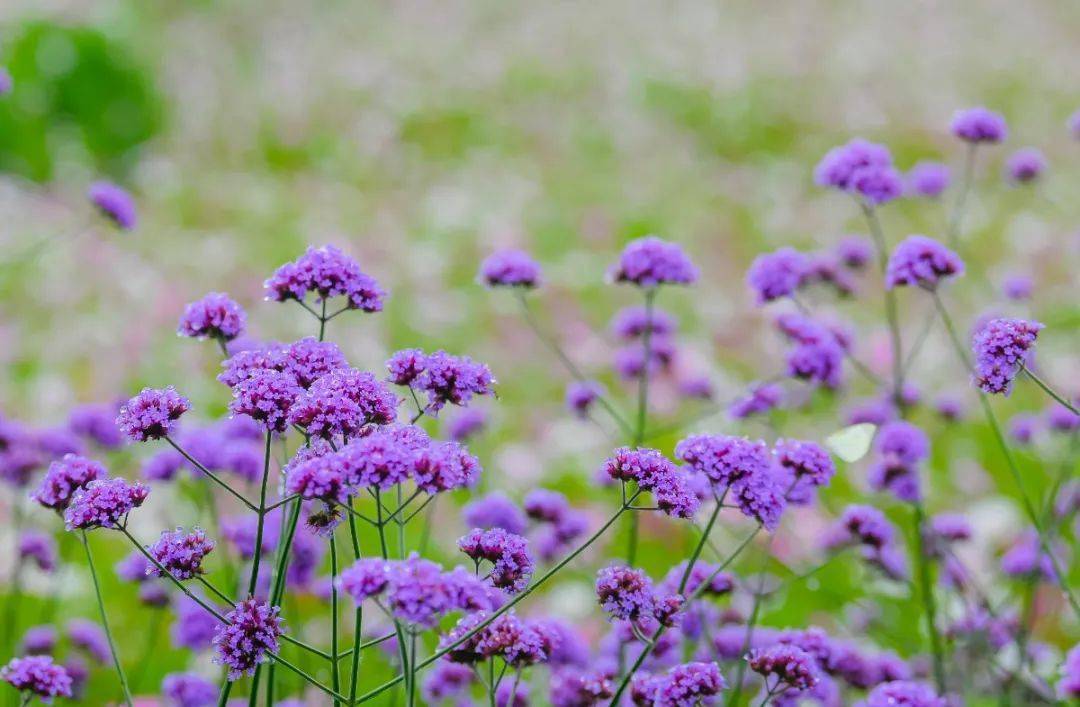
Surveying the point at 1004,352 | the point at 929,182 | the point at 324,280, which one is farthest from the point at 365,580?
the point at 929,182

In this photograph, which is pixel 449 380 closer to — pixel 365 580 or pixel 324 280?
pixel 324 280

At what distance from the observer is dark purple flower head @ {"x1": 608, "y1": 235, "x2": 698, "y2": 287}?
2.09m

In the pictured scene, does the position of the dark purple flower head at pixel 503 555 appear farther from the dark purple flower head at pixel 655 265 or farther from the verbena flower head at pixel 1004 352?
the dark purple flower head at pixel 655 265

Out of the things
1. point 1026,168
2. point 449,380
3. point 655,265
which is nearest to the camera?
point 449,380

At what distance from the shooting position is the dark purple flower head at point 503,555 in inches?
53.9

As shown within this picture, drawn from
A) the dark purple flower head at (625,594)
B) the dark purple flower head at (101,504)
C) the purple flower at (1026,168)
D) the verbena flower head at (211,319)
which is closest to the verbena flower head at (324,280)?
the verbena flower head at (211,319)

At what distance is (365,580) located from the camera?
1.10 m

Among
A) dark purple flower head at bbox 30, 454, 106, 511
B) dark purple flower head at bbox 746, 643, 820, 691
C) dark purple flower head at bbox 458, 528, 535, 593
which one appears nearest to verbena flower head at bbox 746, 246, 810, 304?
dark purple flower head at bbox 746, 643, 820, 691

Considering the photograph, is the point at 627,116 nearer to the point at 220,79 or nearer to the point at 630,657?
the point at 220,79

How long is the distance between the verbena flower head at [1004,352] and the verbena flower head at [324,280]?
79 cm

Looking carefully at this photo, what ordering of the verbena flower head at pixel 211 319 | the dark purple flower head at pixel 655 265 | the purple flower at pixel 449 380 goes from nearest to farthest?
the purple flower at pixel 449 380, the verbena flower head at pixel 211 319, the dark purple flower head at pixel 655 265

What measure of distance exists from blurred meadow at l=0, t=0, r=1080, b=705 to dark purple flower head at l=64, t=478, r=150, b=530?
1.15 meters

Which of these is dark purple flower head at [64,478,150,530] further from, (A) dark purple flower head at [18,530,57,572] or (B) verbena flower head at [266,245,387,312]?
(A) dark purple flower head at [18,530,57,572]

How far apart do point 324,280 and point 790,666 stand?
2.60ft
